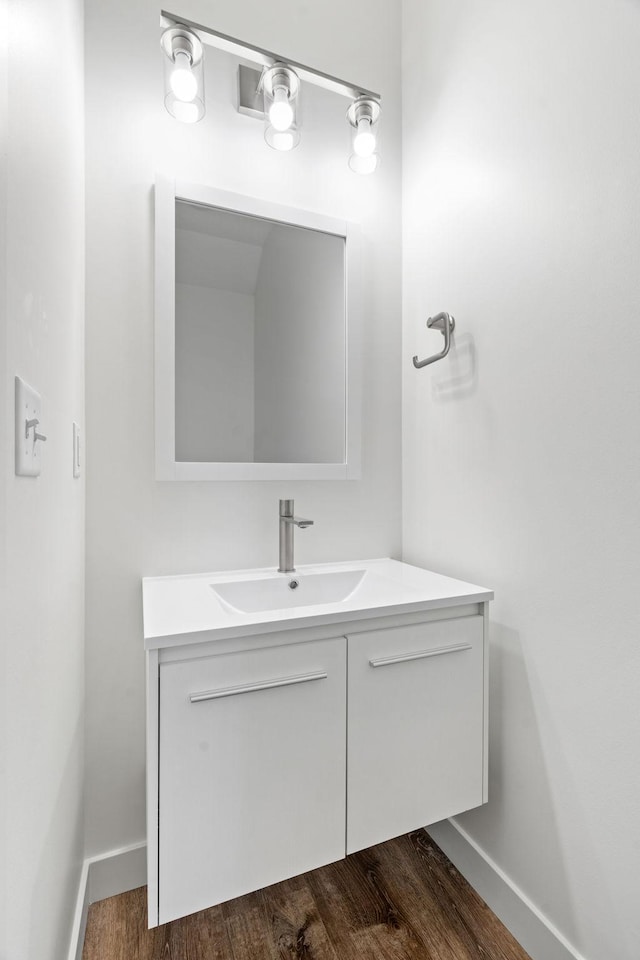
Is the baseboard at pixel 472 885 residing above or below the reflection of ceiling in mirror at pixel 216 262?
below

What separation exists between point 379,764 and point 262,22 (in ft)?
6.49

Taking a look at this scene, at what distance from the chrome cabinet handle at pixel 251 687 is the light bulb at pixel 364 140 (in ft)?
4.65

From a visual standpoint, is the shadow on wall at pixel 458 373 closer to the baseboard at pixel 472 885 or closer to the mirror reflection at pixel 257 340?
the mirror reflection at pixel 257 340

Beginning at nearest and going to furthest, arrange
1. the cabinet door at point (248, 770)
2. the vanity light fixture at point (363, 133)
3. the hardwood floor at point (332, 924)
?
1. the cabinet door at point (248, 770)
2. the hardwood floor at point (332, 924)
3. the vanity light fixture at point (363, 133)

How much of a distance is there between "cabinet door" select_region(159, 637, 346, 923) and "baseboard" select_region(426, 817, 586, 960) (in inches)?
19.1

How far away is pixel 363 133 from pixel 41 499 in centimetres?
136

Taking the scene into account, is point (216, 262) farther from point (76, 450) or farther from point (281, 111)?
point (76, 450)

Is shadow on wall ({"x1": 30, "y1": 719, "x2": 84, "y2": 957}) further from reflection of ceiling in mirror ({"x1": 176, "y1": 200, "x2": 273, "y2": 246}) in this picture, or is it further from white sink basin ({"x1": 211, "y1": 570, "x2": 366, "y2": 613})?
reflection of ceiling in mirror ({"x1": 176, "y1": 200, "x2": 273, "y2": 246})

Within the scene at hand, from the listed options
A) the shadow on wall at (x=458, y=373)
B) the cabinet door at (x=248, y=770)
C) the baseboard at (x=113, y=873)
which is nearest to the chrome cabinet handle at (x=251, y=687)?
the cabinet door at (x=248, y=770)

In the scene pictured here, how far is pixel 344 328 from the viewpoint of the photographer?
60.1 inches

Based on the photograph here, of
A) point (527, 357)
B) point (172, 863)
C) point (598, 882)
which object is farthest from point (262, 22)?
point (598, 882)

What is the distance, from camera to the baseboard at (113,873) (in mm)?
1214

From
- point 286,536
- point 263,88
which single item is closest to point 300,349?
point 286,536

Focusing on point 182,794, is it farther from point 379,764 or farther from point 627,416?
point 627,416
